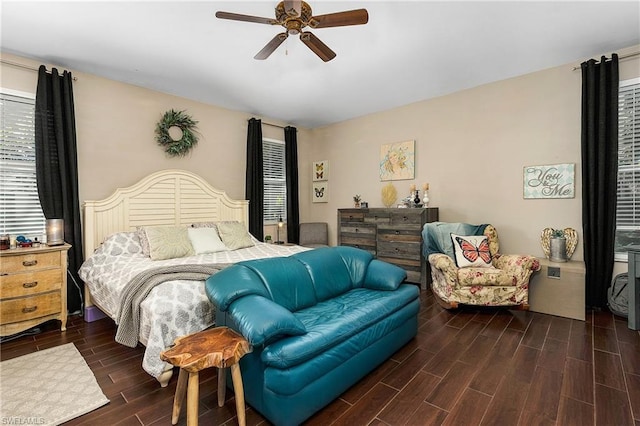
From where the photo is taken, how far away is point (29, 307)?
109 inches

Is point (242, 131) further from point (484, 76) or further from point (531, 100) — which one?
point (531, 100)

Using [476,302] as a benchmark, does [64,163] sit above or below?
above

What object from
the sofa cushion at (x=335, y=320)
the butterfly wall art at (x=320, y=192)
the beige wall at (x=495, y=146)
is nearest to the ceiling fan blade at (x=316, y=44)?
the sofa cushion at (x=335, y=320)

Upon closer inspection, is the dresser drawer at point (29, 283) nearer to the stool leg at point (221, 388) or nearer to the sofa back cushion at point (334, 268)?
the stool leg at point (221, 388)

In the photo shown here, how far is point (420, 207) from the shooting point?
14.3 feet

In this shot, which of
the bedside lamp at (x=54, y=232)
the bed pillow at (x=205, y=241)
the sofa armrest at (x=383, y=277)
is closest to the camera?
the sofa armrest at (x=383, y=277)

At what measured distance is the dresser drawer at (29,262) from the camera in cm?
268

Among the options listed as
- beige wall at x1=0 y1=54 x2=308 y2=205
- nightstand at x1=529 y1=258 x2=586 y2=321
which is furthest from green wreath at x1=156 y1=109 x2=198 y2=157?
nightstand at x1=529 y1=258 x2=586 y2=321

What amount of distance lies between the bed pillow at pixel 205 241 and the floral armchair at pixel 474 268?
2.63 meters

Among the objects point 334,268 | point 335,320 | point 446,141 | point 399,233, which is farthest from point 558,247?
point 335,320

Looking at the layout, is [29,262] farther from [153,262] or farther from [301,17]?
[301,17]

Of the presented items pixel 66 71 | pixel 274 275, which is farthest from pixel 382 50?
pixel 66 71

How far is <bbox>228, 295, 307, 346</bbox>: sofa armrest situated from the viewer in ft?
5.03

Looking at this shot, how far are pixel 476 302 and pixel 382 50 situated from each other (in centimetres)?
289
